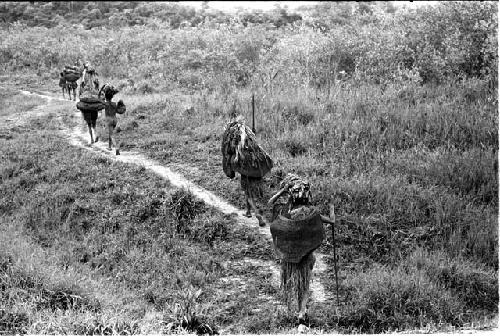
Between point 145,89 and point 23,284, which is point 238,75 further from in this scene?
point 23,284

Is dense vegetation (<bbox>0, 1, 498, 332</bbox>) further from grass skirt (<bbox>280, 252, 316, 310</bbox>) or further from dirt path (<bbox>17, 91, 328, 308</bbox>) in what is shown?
grass skirt (<bbox>280, 252, 316, 310</bbox>)

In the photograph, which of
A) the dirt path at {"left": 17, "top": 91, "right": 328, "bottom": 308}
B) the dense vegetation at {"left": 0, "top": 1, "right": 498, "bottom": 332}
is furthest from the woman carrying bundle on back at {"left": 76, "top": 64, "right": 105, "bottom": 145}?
the dense vegetation at {"left": 0, "top": 1, "right": 498, "bottom": 332}

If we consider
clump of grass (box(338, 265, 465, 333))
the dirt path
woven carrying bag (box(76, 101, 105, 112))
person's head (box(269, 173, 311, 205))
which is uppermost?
person's head (box(269, 173, 311, 205))

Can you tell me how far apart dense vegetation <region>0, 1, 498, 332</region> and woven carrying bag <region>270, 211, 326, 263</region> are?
108 cm

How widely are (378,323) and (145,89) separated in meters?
19.4

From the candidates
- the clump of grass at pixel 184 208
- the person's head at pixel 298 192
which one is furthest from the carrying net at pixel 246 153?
the person's head at pixel 298 192

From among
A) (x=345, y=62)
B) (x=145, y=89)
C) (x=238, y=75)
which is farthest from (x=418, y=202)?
(x=145, y=89)

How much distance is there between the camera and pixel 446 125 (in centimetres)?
1270

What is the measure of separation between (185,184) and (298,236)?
19.1 feet

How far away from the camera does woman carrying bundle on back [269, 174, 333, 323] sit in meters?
6.22

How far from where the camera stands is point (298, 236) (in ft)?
20.3

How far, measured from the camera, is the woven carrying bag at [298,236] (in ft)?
20.4

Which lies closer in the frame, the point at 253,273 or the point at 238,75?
the point at 253,273

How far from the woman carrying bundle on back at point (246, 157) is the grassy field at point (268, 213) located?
3.08 ft
